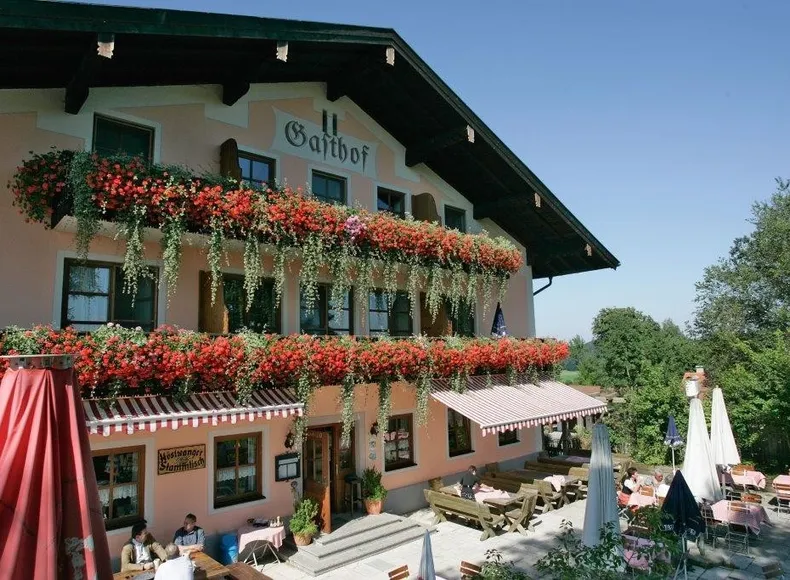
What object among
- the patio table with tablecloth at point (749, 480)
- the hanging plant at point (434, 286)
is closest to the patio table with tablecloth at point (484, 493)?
the hanging plant at point (434, 286)

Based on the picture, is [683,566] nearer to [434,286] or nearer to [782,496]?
[782,496]

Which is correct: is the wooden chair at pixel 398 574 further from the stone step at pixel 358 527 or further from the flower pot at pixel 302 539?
the flower pot at pixel 302 539

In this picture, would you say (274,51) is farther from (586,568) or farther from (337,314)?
(586,568)

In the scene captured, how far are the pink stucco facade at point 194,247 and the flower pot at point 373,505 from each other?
1101 millimetres

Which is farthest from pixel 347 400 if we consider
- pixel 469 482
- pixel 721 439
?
pixel 721 439

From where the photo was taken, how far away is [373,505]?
1565cm

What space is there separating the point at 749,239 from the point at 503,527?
34745 millimetres

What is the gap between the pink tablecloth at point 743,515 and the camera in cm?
1420

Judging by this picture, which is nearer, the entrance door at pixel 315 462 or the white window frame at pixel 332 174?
the entrance door at pixel 315 462

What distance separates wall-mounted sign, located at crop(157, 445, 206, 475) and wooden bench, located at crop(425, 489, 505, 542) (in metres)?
6.95

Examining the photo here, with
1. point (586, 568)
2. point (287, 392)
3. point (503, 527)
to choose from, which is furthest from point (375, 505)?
point (586, 568)

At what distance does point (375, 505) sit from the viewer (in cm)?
1565

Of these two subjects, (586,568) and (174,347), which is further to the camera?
(174,347)

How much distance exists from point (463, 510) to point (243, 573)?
22.8 feet
